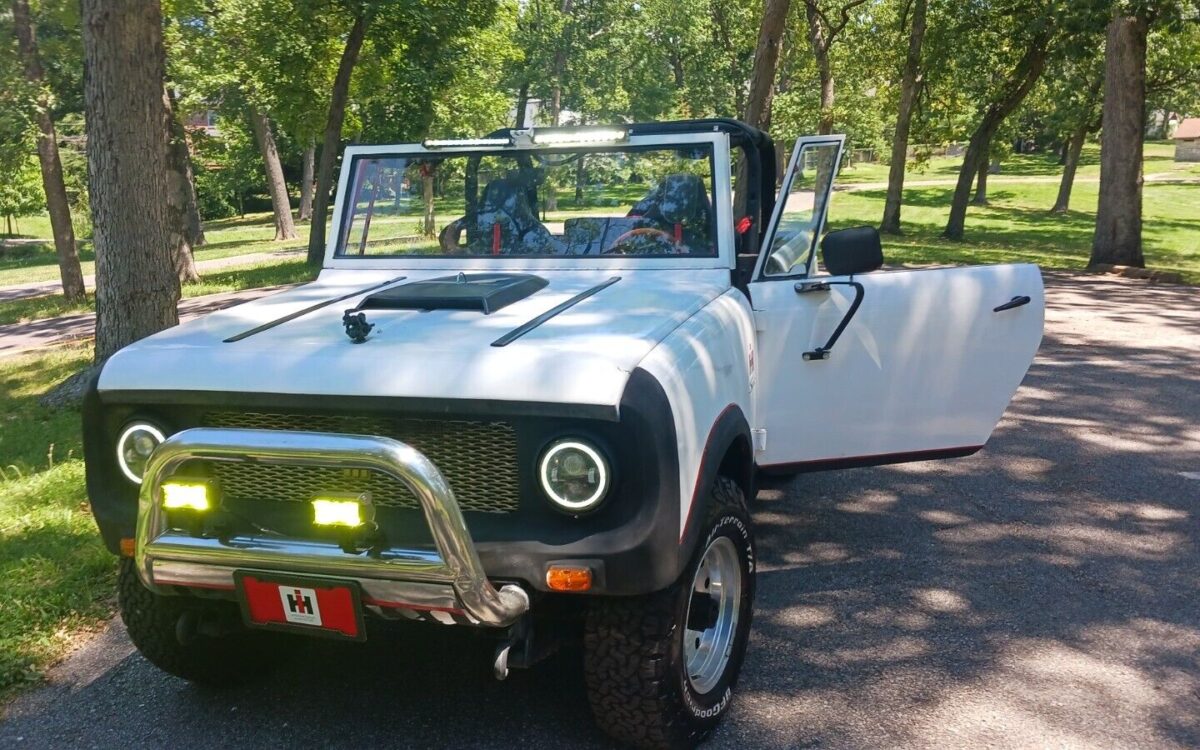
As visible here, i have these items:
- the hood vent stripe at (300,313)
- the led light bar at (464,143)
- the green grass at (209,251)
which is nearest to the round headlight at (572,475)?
the hood vent stripe at (300,313)

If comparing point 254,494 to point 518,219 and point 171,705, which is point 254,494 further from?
point 518,219

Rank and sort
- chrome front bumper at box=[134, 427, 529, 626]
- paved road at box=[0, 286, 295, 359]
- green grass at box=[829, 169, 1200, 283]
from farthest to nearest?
green grass at box=[829, 169, 1200, 283], paved road at box=[0, 286, 295, 359], chrome front bumper at box=[134, 427, 529, 626]

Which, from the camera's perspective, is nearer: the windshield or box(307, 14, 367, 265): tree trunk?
the windshield

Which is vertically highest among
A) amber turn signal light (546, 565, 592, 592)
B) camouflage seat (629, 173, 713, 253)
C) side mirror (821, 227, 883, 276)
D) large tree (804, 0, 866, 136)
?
large tree (804, 0, 866, 136)

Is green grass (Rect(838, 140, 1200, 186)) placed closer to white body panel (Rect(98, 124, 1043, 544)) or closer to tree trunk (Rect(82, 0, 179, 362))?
tree trunk (Rect(82, 0, 179, 362))

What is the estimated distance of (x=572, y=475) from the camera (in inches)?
107

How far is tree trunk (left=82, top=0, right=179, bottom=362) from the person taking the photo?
672cm

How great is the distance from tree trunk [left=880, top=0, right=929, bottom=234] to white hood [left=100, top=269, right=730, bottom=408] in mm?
21861

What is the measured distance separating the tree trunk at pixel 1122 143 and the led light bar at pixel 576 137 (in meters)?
13.0

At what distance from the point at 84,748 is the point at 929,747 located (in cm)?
262

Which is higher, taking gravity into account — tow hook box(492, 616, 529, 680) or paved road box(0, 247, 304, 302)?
tow hook box(492, 616, 529, 680)

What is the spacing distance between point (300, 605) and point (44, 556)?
9.08 ft

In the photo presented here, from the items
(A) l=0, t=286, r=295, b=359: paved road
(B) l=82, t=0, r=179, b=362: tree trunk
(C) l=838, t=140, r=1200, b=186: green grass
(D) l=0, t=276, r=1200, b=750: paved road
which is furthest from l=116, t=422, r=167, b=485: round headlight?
(C) l=838, t=140, r=1200, b=186: green grass

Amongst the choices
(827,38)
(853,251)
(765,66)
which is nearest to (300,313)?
(853,251)
